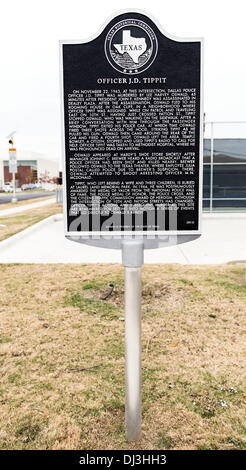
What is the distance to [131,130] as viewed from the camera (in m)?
2.61

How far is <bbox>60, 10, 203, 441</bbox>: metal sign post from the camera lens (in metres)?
2.52

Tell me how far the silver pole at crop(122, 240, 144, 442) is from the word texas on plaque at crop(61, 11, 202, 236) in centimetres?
23

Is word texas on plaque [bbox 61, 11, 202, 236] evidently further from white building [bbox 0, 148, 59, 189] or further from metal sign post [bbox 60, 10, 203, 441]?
white building [bbox 0, 148, 59, 189]

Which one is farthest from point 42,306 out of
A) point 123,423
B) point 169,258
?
point 169,258

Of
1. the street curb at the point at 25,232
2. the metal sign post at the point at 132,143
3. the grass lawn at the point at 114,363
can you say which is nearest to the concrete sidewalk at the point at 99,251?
the street curb at the point at 25,232

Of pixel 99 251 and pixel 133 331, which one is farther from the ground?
pixel 133 331

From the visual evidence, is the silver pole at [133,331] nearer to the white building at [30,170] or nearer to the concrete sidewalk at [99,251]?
the concrete sidewalk at [99,251]

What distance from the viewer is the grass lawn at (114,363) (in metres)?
2.70

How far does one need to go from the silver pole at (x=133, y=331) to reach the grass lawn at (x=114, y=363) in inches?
7.4

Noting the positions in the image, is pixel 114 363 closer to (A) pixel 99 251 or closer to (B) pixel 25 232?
(A) pixel 99 251

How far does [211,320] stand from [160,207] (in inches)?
93.0

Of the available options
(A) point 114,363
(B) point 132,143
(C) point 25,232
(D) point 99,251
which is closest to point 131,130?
(B) point 132,143

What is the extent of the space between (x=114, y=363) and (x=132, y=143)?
6.93ft
